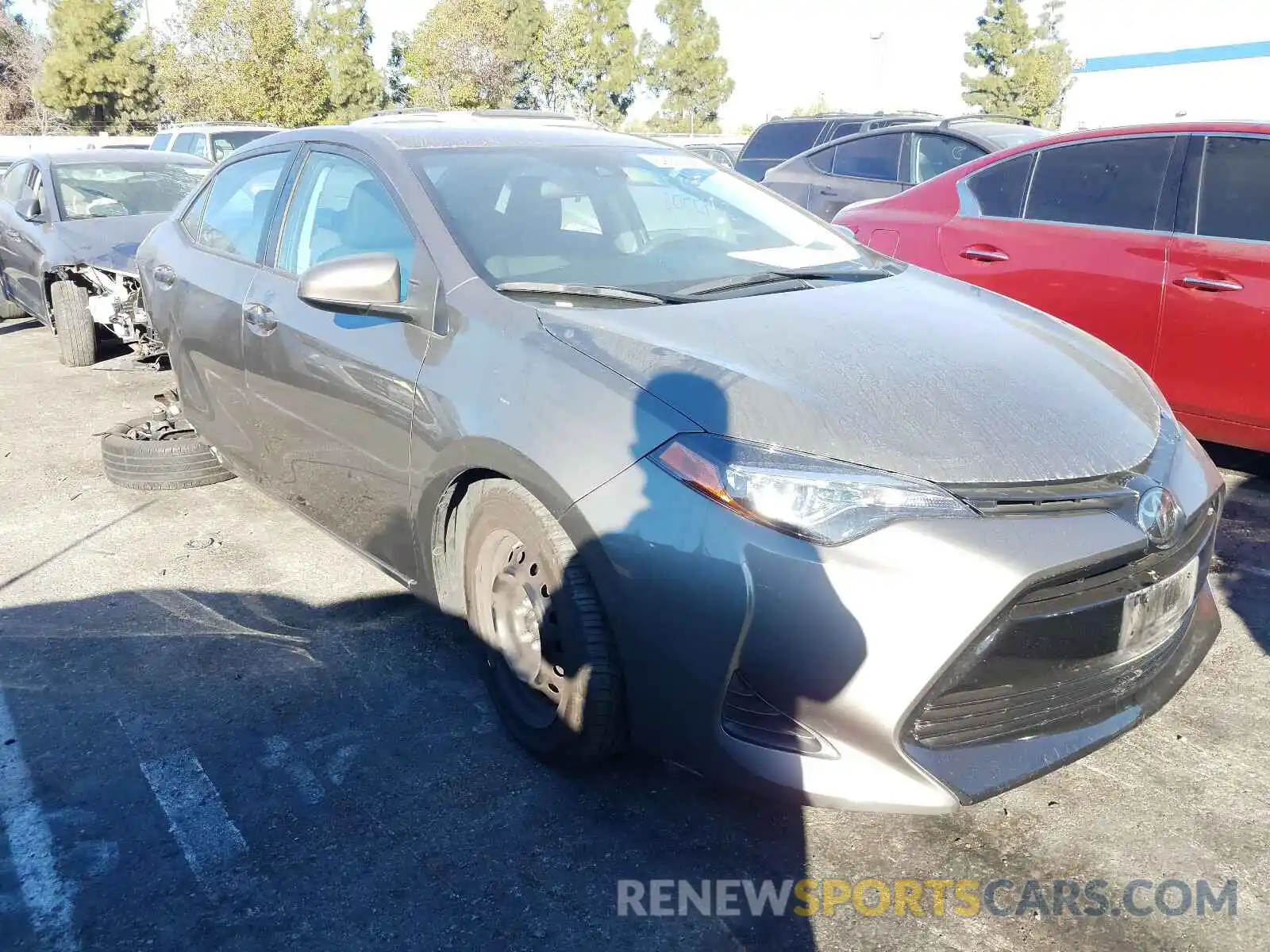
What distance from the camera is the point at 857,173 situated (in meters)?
9.30

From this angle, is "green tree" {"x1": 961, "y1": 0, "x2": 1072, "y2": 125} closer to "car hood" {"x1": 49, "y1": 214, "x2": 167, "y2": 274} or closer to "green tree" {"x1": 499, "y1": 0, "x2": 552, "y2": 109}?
"green tree" {"x1": 499, "y1": 0, "x2": 552, "y2": 109}

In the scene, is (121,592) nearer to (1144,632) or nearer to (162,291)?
(162,291)

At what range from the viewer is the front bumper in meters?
2.05

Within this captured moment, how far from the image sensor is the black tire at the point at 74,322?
733 centimetres

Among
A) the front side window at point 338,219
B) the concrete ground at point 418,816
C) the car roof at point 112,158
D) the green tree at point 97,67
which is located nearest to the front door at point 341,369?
the front side window at point 338,219

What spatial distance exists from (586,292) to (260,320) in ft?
4.54

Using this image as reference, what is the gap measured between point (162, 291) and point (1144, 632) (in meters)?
3.99

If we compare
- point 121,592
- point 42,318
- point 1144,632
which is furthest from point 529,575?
point 42,318

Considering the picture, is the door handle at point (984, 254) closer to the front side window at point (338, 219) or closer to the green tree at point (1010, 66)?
the front side window at point (338, 219)

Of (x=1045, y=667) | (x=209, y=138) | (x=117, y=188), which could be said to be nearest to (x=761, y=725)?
(x=1045, y=667)

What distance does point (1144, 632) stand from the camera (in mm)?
2371

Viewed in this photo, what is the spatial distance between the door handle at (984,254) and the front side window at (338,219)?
10.5 feet

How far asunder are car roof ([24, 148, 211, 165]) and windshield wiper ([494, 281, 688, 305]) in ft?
22.0

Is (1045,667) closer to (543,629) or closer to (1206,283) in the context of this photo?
(543,629)
